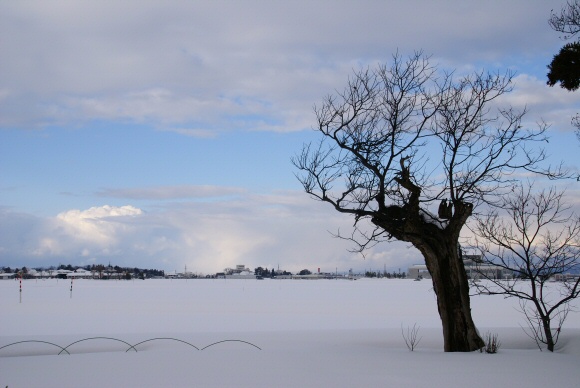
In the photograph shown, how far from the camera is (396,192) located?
13906 mm

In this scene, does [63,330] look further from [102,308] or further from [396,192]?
[396,192]

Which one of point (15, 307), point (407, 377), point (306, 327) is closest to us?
point (407, 377)

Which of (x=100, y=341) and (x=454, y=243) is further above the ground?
(x=454, y=243)

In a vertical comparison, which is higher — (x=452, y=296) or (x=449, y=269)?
(x=449, y=269)

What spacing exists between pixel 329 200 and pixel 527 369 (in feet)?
18.1

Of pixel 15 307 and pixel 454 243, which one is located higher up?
pixel 454 243

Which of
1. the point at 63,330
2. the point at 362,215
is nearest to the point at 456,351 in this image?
the point at 362,215

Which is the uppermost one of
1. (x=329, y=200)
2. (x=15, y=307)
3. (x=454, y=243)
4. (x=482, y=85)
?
(x=482, y=85)

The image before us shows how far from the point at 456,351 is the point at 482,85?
6.45 m

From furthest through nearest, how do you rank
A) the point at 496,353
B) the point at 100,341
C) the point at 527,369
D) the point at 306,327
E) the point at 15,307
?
the point at 15,307, the point at 306,327, the point at 100,341, the point at 496,353, the point at 527,369

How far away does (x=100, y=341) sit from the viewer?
16.9m

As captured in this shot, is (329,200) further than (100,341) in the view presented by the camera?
No

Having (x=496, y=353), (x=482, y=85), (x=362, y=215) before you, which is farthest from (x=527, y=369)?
(x=482, y=85)

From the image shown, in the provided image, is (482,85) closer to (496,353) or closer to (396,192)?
(396,192)
